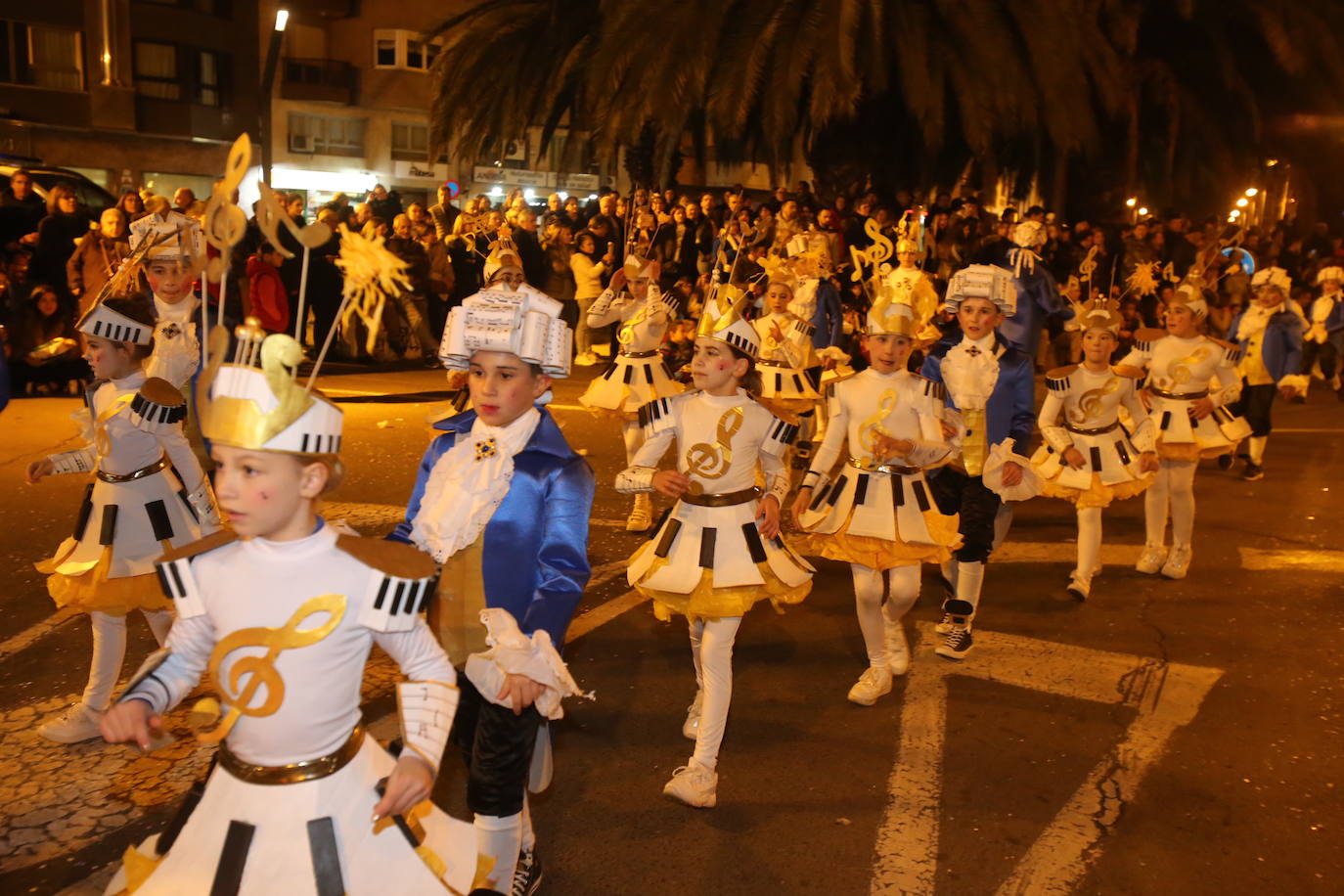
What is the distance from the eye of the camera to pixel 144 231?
23.9ft

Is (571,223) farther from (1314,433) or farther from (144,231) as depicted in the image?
(144,231)

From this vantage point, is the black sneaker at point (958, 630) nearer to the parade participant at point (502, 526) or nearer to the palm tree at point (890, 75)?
the parade participant at point (502, 526)

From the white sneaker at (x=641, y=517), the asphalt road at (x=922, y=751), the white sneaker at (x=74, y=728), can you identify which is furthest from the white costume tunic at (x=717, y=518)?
the white sneaker at (x=641, y=517)

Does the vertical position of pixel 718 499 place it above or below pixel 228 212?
below

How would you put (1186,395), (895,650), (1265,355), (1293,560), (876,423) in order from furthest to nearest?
1. (1265,355)
2. (1293,560)
3. (1186,395)
4. (895,650)
5. (876,423)

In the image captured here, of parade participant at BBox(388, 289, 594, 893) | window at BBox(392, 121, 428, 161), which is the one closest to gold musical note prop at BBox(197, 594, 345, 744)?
parade participant at BBox(388, 289, 594, 893)

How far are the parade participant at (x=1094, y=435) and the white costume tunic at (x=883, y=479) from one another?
6.66ft

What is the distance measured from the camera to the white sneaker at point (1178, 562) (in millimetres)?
8312

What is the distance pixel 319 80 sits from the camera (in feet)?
148

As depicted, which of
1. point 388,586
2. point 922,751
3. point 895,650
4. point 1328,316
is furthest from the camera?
point 1328,316

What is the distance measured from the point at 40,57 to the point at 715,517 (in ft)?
121

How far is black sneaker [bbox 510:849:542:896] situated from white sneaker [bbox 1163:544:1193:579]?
569 cm

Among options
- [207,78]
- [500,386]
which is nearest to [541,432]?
[500,386]

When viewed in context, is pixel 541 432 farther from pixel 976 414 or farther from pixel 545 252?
pixel 545 252
